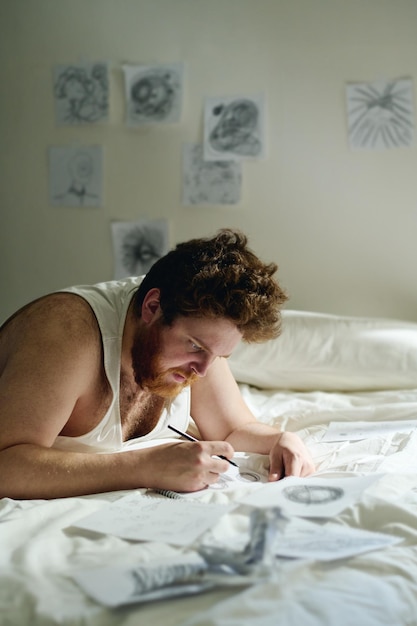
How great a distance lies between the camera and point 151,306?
149cm

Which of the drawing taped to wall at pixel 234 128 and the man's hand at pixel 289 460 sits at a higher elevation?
the drawing taped to wall at pixel 234 128

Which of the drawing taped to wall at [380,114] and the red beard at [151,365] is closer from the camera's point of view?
the red beard at [151,365]

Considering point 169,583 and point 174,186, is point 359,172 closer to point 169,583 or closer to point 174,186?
point 174,186

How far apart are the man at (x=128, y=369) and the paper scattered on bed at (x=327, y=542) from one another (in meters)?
0.32

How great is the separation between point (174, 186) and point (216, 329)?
5.38 ft

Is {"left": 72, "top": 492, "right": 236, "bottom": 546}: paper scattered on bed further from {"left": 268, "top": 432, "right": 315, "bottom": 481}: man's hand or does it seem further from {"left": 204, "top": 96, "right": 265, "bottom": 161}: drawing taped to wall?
{"left": 204, "top": 96, "right": 265, "bottom": 161}: drawing taped to wall

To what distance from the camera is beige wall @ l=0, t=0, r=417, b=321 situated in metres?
2.74

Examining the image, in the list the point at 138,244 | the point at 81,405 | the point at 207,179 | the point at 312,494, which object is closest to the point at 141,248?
the point at 138,244

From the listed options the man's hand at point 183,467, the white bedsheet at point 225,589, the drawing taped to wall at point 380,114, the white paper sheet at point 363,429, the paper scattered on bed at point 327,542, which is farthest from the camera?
the drawing taped to wall at point 380,114

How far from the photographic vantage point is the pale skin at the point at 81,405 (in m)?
1.31

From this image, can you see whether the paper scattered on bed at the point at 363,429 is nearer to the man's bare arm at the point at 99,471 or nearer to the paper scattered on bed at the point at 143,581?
the man's bare arm at the point at 99,471

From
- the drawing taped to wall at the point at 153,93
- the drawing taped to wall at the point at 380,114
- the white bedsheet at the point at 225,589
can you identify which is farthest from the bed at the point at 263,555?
the drawing taped to wall at the point at 153,93

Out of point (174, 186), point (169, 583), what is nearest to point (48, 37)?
point (174, 186)

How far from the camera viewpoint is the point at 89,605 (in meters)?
0.85
